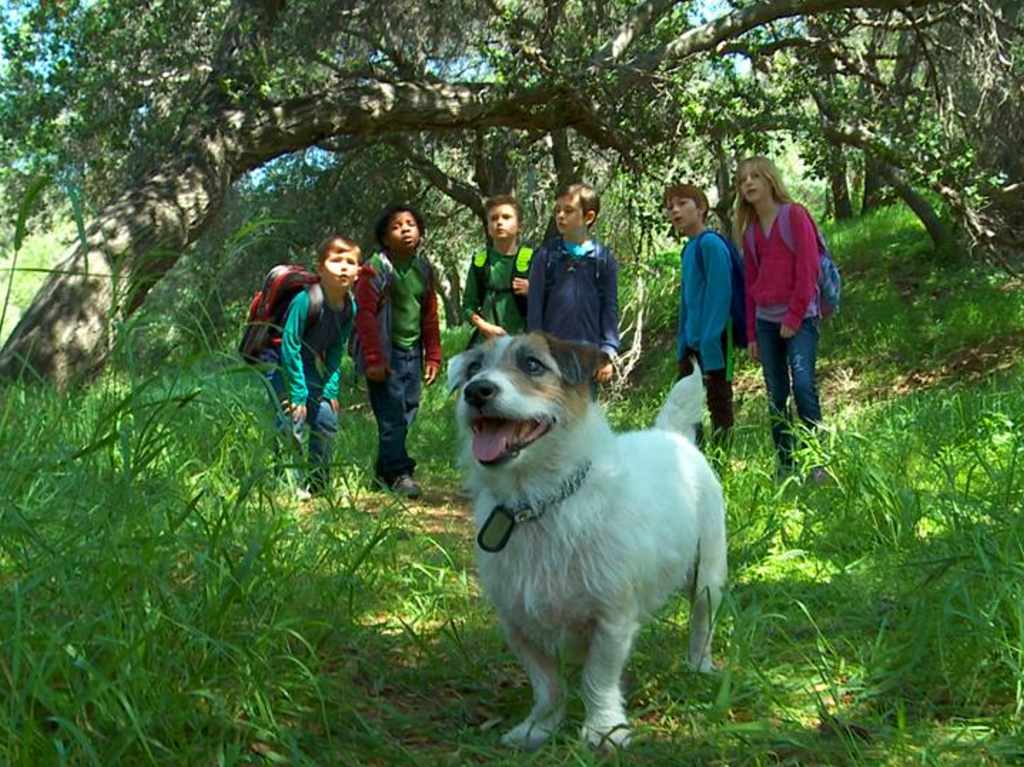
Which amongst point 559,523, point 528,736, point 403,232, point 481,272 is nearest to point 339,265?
point 403,232

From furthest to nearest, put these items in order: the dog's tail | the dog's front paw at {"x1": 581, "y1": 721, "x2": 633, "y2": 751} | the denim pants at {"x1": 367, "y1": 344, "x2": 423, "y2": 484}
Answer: the denim pants at {"x1": 367, "y1": 344, "x2": 423, "y2": 484}, the dog's tail, the dog's front paw at {"x1": 581, "y1": 721, "x2": 633, "y2": 751}

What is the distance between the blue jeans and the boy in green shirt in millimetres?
1556

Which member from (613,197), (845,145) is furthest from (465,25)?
(845,145)

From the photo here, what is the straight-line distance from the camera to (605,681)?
3051 mm

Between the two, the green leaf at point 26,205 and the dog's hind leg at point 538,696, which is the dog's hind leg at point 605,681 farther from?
the green leaf at point 26,205

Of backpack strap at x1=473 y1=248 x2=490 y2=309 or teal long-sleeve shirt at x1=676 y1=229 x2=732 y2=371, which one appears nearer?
teal long-sleeve shirt at x1=676 y1=229 x2=732 y2=371

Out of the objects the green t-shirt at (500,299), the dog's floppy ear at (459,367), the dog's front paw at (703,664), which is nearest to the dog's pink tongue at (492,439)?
the dog's floppy ear at (459,367)

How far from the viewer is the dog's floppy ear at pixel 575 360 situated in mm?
3320

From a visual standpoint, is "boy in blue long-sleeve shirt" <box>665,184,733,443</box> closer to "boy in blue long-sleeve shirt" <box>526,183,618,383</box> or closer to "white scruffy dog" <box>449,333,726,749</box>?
"boy in blue long-sleeve shirt" <box>526,183,618,383</box>

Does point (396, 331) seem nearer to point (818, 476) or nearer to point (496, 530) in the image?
point (818, 476)

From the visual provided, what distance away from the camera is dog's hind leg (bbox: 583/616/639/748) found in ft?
9.90

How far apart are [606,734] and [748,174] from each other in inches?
172

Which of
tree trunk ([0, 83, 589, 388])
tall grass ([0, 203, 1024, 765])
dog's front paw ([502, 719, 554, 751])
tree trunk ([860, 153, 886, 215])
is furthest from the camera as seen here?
tree trunk ([860, 153, 886, 215])

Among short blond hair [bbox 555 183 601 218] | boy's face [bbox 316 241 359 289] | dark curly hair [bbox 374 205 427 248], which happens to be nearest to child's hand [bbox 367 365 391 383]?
boy's face [bbox 316 241 359 289]
